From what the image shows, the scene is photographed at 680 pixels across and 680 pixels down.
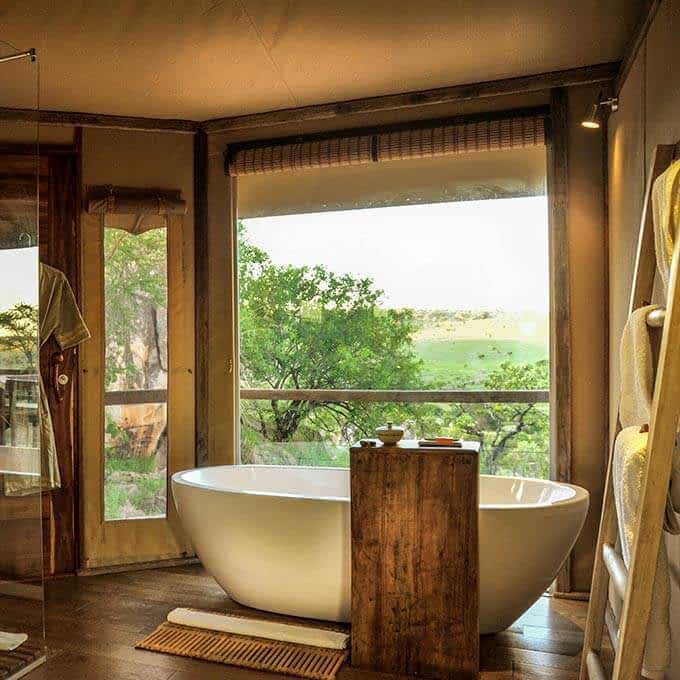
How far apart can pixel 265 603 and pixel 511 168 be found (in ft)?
8.22

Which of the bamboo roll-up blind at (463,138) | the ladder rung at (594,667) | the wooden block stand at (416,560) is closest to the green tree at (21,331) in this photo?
the wooden block stand at (416,560)

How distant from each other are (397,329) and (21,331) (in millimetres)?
2001

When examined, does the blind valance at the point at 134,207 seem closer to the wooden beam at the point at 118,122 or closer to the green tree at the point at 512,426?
the wooden beam at the point at 118,122

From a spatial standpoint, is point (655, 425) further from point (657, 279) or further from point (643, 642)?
point (657, 279)

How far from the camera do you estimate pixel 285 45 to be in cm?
302

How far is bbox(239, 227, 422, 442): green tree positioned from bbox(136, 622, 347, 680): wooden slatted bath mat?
1.40m

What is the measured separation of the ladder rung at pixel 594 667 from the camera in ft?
6.89

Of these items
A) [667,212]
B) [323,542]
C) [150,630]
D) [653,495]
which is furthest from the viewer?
[150,630]

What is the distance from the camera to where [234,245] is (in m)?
4.04

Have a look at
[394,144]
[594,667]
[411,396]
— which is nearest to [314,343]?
[411,396]

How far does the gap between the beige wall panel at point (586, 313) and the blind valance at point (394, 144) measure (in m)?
0.21

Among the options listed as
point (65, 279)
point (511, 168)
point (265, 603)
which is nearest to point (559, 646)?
point (265, 603)

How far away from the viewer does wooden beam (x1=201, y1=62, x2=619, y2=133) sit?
130 inches

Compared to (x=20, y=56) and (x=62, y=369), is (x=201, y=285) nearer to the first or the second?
(x=62, y=369)
